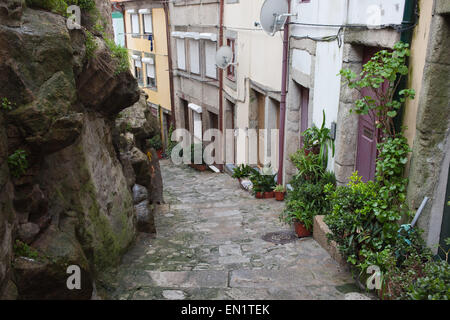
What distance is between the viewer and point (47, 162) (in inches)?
179

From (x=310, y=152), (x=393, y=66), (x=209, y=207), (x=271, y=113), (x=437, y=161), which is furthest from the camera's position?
(x=271, y=113)

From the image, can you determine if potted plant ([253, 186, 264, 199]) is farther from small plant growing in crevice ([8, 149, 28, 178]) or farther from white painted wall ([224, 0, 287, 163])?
small plant growing in crevice ([8, 149, 28, 178])

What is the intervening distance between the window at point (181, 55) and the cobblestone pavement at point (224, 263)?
965cm

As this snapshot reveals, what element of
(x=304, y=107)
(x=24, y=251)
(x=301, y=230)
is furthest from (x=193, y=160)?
(x=24, y=251)

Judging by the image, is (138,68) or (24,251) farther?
(138,68)

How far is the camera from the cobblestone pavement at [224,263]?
464 centimetres

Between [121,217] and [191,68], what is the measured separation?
1163 cm

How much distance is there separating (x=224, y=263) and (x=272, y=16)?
16.1ft

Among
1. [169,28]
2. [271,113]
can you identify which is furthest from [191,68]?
[271,113]

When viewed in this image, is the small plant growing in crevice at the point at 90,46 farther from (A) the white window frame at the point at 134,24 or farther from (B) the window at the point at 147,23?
(A) the white window frame at the point at 134,24

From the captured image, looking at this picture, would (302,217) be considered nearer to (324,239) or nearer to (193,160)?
(324,239)

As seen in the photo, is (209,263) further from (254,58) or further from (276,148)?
(254,58)

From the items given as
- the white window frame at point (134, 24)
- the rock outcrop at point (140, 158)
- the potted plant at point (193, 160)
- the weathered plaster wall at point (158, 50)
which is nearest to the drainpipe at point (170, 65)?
the weathered plaster wall at point (158, 50)

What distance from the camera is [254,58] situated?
1120 centimetres
